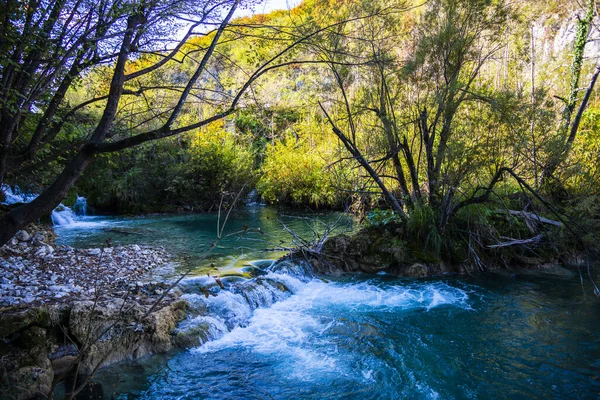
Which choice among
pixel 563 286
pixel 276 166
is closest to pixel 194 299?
pixel 563 286

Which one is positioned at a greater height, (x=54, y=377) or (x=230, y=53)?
(x=230, y=53)

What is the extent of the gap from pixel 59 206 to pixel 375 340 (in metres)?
15.3

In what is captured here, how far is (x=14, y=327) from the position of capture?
4.39m

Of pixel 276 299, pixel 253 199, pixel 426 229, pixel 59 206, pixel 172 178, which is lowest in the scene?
pixel 276 299

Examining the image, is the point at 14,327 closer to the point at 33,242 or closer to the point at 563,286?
the point at 33,242

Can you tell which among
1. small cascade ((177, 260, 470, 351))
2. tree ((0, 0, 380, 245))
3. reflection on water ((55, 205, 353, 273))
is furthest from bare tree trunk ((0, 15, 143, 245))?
reflection on water ((55, 205, 353, 273))

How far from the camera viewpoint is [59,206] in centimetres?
1591

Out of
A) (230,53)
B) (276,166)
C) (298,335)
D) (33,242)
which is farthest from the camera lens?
(276,166)

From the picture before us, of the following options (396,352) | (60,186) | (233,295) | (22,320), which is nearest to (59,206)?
(233,295)

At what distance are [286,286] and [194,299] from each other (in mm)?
1967

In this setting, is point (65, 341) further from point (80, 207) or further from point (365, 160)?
point (80, 207)

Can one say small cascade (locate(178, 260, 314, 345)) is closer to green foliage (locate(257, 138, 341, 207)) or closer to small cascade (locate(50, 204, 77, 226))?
green foliage (locate(257, 138, 341, 207))

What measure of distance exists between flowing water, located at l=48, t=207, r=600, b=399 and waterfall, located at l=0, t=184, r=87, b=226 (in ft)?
29.5

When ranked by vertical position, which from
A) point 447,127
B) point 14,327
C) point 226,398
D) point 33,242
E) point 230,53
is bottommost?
point 226,398
